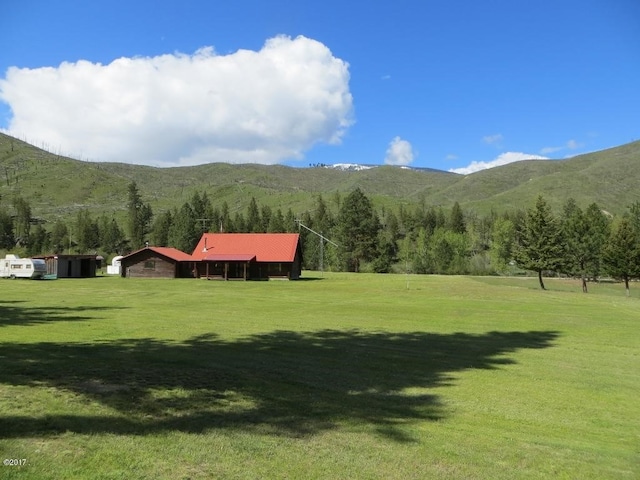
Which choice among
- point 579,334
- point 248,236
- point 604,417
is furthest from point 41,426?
point 248,236

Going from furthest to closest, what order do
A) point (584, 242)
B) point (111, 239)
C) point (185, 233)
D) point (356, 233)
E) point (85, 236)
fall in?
point (111, 239), point (85, 236), point (185, 233), point (356, 233), point (584, 242)

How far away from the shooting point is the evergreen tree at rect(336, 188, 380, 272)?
101875mm

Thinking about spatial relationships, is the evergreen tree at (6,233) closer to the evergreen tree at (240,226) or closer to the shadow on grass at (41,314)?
the evergreen tree at (240,226)

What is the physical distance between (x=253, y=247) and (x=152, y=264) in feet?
47.3

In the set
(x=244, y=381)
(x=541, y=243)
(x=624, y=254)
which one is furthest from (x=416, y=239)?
(x=244, y=381)

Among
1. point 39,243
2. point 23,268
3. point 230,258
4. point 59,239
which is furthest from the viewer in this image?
point 59,239

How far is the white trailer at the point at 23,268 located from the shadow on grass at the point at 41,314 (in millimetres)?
37584

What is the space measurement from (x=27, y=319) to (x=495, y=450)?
65.9 feet

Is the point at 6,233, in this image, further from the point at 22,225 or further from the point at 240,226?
the point at 240,226

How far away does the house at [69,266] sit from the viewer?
66125 millimetres

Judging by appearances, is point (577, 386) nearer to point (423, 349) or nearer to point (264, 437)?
point (423, 349)

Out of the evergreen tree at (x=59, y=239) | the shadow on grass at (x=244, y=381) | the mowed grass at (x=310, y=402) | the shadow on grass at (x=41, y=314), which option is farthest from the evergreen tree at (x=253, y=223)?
the shadow on grass at (x=244, y=381)

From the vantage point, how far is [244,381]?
34.8 feet

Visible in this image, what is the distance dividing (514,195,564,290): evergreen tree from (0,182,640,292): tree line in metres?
0.11
